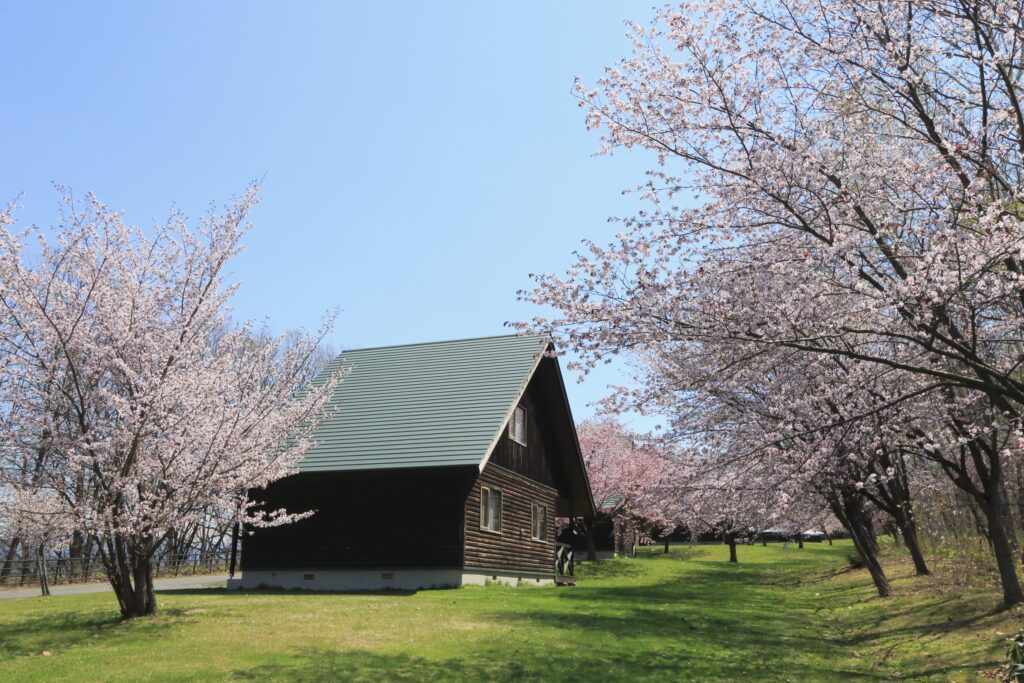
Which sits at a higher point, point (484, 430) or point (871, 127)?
point (871, 127)

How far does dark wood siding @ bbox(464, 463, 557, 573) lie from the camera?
21.2 metres

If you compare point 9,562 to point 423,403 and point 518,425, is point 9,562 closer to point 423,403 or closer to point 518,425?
point 423,403

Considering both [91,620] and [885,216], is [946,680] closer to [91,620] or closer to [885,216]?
[885,216]

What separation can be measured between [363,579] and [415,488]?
9.49 feet

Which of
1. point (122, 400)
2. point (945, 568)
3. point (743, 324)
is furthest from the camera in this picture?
point (945, 568)

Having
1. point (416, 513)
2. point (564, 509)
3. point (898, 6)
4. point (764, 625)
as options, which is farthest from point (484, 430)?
point (898, 6)

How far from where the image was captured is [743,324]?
8.80m

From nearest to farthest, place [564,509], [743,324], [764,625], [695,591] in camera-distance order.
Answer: [743,324] → [764,625] → [695,591] → [564,509]

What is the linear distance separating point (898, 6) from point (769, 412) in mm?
5460

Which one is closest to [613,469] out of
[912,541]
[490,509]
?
[490,509]

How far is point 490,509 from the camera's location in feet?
74.4

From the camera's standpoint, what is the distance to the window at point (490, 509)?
2208cm

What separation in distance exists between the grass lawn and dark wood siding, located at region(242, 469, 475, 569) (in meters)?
1.95

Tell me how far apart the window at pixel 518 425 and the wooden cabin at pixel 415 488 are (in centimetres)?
7
